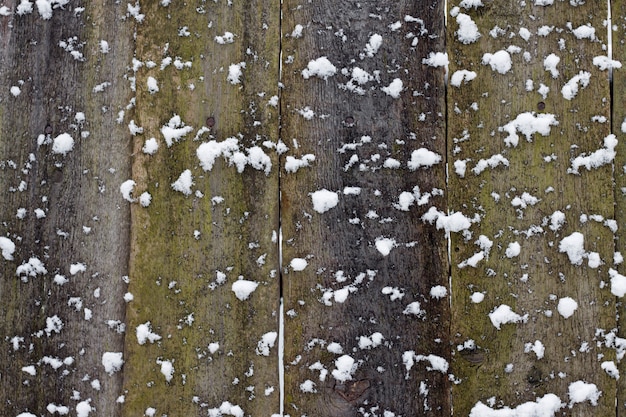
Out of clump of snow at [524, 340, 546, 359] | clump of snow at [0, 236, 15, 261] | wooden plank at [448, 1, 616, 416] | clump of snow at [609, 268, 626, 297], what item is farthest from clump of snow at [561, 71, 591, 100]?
clump of snow at [0, 236, 15, 261]

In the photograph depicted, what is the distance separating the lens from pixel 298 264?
0.92 m

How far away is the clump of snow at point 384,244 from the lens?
3.00 ft

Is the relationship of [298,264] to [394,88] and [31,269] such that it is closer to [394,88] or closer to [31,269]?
[394,88]

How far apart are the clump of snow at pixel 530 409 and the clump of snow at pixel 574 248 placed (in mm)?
246

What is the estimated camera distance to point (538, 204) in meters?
0.92

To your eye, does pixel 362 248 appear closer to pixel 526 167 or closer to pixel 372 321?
pixel 372 321

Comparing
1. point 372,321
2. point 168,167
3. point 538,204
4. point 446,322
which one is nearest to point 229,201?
point 168,167

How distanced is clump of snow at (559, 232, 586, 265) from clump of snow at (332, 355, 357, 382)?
1.42ft

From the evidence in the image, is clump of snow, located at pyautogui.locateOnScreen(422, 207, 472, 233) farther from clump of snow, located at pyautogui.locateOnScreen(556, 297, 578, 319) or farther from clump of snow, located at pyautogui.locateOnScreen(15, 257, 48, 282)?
clump of snow, located at pyautogui.locateOnScreen(15, 257, 48, 282)

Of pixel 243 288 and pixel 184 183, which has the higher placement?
pixel 184 183

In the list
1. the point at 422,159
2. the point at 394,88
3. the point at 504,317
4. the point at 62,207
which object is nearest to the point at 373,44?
the point at 394,88

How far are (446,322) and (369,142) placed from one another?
1.17ft

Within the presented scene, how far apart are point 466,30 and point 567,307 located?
537 mm

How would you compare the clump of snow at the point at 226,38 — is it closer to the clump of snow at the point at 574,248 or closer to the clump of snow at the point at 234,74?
the clump of snow at the point at 234,74
